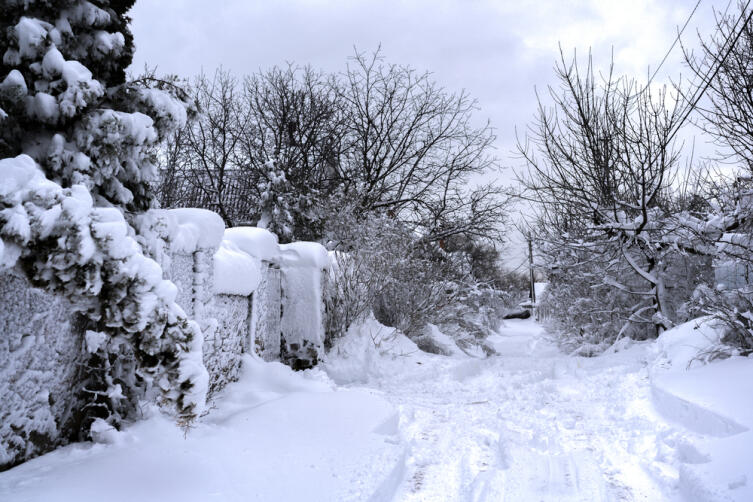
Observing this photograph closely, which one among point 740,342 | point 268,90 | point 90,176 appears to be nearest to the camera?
point 90,176

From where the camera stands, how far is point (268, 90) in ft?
69.3

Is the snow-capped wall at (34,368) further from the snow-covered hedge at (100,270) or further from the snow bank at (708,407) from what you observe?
the snow bank at (708,407)

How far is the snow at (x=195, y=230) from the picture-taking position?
205 inches

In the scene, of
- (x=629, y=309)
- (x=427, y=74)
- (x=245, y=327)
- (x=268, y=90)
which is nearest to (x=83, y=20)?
(x=245, y=327)

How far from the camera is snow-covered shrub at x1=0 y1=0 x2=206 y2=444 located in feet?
8.93

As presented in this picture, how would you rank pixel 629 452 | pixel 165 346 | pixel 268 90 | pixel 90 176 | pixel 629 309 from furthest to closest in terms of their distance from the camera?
pixel 268 90 < pixel 629 309 < pixel 629 452 < pixel 90 176 < pixel 165 346

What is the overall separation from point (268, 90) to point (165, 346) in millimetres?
19288

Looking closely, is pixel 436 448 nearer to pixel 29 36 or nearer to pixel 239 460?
pixel 239 460

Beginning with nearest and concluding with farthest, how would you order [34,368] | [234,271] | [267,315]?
[34,368], [234,271], [267,315]

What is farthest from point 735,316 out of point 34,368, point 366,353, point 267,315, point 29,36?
point 29,36

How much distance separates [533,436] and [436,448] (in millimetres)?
1021

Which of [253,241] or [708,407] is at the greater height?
[253,241]

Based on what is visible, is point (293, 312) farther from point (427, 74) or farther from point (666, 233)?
point (427, 74)

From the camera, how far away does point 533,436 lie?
5.50m
